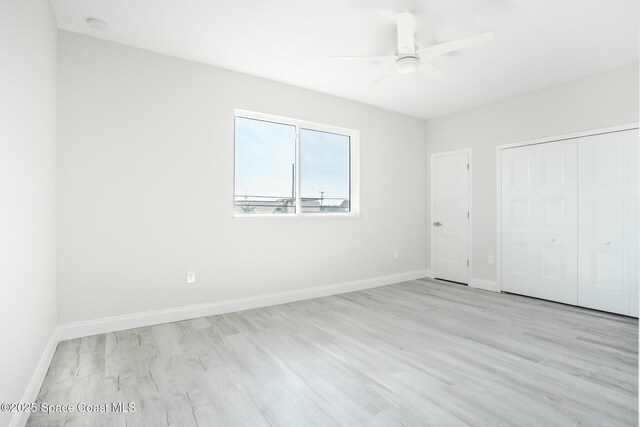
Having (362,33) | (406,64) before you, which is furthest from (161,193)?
(406,64)

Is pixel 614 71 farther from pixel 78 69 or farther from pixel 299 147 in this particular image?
pixel 78 69

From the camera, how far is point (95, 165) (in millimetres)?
2877

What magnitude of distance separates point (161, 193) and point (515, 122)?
4.42 metres

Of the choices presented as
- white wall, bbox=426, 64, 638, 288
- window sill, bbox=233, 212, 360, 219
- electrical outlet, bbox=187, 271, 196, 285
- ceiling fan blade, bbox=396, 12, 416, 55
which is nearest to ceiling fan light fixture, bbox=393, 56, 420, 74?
ceiling fan blade, bbox=396, 12, 416, 55

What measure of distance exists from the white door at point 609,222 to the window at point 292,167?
2.72m

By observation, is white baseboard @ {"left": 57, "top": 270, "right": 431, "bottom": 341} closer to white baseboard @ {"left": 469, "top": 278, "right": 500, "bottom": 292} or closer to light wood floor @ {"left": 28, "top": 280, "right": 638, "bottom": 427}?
light wood floor @ {"left": 28, "top": 280, "right": 638, "bottom": 427}

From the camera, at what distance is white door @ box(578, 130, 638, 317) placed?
3414 mm

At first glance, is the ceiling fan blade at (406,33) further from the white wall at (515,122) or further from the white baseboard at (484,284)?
the white baseboard at (484,284)

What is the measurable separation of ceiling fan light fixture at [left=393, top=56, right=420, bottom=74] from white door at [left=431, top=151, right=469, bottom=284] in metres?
2.66

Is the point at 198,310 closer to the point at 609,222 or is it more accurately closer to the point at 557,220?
the point at 557,220

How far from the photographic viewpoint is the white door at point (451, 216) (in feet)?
16.2

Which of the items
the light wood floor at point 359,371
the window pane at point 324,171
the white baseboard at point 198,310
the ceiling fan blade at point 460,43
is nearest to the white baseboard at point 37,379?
the light wood floor at point 359,371

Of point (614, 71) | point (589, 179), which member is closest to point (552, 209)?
point (589, 179)

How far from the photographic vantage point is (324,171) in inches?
176
